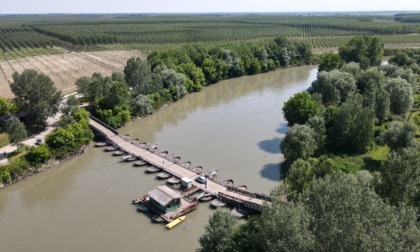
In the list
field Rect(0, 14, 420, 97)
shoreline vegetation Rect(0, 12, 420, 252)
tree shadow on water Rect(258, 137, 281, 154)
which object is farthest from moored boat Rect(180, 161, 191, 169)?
field Rect(0, 14, 420, 97)

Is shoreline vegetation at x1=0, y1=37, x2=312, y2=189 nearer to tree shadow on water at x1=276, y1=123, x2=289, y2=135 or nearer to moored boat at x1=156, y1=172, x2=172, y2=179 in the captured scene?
moored boat at x1=156, y1=172, x2=172, y2=179

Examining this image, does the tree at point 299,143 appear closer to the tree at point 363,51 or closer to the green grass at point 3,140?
the green grass at point 3,140

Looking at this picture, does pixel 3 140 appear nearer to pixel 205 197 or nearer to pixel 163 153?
pixel 163 153

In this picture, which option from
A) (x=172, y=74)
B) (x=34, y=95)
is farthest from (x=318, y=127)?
(x=34, y=95)

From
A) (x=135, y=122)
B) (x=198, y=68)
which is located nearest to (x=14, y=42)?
(x=198, y=68)

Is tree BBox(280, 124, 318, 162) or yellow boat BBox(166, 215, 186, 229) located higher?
tree BBox(280, 124, 318, 162)

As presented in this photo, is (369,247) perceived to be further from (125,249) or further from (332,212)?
(125,249)
